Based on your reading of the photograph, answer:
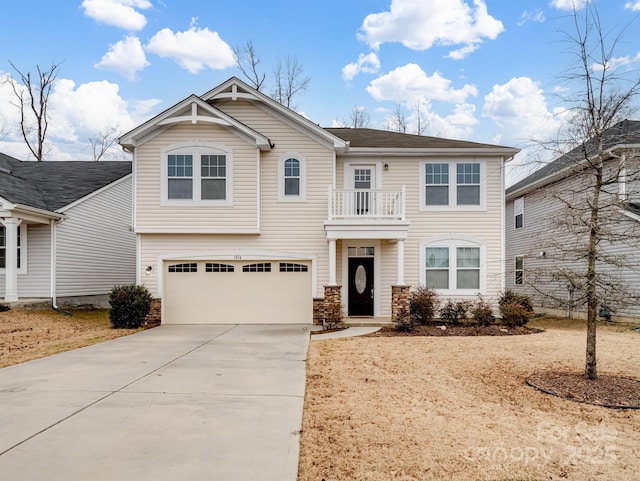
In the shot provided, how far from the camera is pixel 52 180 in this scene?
741 inches

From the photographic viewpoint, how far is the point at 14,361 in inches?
333

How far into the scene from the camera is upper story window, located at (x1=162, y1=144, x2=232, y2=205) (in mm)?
14078

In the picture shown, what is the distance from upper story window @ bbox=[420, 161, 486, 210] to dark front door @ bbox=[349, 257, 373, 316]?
107 inches

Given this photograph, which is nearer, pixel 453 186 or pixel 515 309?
pixel 515 309

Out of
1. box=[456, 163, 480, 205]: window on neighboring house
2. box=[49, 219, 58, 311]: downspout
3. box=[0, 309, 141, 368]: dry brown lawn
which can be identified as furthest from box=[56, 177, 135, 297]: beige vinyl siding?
box=[456, 163, 480, 205]: window on neighboring house

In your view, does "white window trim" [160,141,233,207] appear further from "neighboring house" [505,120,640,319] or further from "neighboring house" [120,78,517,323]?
"neighboring house" [505,120,640,319]

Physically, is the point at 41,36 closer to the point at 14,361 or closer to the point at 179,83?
the point at 179,83

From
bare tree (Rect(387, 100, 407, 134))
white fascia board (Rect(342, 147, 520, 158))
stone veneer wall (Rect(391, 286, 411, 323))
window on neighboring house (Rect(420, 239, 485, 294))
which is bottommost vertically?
stone veneer wall (Rect(391, 286, 411, 323))

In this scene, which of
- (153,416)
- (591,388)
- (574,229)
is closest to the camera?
(153,416)

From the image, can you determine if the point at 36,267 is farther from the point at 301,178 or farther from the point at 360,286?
the point at 360,286

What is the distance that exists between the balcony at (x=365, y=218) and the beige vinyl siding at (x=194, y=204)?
2447 mm

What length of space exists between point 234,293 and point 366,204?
5.11 m

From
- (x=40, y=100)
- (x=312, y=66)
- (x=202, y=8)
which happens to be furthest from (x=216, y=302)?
(x=40, y=100)

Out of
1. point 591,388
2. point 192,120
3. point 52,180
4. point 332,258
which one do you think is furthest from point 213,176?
point 591,388
